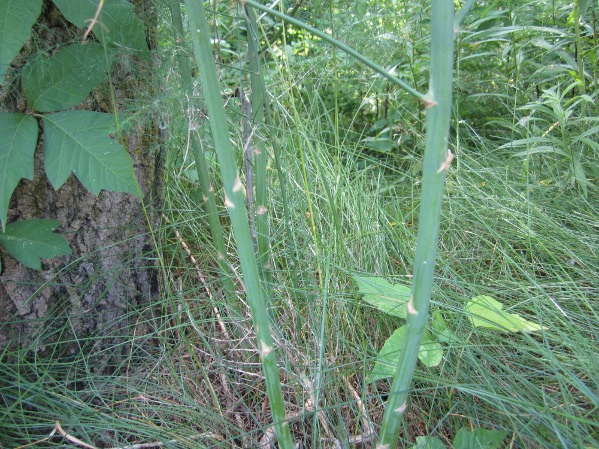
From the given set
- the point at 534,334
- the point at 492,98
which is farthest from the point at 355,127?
the point at 534,334

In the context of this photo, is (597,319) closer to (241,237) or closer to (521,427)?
(521,427)

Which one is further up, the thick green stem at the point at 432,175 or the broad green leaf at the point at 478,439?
the thick green stem at the point at 432,175

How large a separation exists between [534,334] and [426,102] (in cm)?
64

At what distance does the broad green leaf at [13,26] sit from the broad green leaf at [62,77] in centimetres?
9

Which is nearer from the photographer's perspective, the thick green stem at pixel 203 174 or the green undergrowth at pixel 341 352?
the green undergrowth at pixel 341 352

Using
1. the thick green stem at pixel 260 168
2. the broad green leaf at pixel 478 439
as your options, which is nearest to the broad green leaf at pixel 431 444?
the broad green leaf at pixel 478 439

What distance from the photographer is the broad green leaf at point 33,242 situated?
1037mm

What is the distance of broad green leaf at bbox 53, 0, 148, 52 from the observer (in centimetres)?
91

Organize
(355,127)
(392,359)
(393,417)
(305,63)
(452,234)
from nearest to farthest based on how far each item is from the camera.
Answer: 1. (393,417)
2. (392,359)
3. (452,234)
4. (305,63)
5. (355,127)

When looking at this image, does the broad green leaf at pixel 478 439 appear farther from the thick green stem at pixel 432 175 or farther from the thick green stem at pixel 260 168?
the thick green stem at pixel 260 168

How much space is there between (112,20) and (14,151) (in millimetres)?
285

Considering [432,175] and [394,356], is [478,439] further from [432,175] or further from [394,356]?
[432,175]

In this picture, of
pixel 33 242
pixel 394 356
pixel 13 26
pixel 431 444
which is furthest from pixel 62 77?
pixel 431 444

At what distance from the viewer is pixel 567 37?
171cm
